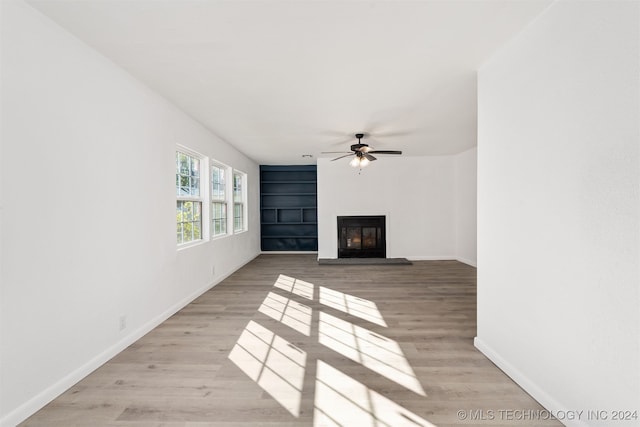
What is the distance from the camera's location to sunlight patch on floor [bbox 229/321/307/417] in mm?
1951

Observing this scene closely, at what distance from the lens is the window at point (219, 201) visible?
17.1 feet

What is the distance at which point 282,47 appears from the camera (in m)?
2.20

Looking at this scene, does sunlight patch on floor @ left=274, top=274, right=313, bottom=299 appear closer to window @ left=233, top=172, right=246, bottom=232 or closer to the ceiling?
window @ left=233, top=172, right=246, bottom=232

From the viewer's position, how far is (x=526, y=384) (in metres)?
1.95

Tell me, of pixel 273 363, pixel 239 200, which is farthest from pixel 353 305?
pixel 239 200

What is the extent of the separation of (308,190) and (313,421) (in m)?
6.72

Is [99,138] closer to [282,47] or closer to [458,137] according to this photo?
[282,47]

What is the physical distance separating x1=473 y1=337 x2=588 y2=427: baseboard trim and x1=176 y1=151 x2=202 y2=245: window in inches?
143

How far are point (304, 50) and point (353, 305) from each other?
288cm

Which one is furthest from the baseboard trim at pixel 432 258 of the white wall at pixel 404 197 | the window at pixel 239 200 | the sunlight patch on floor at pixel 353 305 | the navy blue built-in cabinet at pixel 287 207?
the window at pixel 239 200

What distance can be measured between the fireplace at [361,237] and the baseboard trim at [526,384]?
14.9 feet

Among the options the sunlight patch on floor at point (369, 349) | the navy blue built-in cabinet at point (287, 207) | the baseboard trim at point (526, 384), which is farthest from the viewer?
the navy blue built-in cabinet at point (287, 207)

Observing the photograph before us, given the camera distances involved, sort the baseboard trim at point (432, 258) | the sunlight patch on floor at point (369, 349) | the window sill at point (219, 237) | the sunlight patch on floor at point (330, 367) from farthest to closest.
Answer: the baseboard trim at point (432, 258)
the window sill at point (219, 237)
the sunlight patch on floor at point (369, 349)
the sunlight patch on floor at point (330, 367)

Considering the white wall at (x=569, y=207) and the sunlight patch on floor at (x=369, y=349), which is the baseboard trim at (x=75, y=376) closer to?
the sunlight patch on floor at (x=369, y=349)
